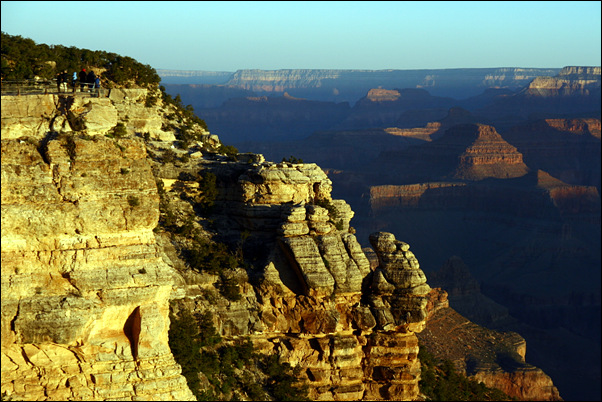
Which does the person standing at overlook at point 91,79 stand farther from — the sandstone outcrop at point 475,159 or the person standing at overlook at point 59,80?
the sandstone outcrop at point 475,159

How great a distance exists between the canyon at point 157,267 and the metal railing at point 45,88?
0.88 m

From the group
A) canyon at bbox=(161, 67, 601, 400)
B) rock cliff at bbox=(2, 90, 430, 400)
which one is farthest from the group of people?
canyon at bbox=(161, 67, 601, 400)

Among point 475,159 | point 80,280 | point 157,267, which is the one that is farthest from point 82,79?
point 475,159

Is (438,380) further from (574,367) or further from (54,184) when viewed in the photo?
(574,367)

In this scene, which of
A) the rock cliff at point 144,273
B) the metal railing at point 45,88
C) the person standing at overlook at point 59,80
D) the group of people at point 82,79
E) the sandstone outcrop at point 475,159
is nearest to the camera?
the rock cliff at point 144,273

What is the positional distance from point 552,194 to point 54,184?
148078 millimetres

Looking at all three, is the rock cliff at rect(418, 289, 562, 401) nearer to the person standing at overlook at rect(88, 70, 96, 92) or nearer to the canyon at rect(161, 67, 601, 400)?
the person standing at overlook at rect(88, 70, 96, 92)

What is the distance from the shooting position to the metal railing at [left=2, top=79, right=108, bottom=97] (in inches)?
1389

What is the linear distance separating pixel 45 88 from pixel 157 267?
8.64 m

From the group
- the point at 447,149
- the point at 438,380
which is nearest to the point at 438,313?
the point at 438,380

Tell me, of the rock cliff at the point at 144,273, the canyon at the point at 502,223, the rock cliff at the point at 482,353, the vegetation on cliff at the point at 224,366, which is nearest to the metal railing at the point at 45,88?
the rock cliff at the point at 144,273

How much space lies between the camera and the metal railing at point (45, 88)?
3528 centimetres

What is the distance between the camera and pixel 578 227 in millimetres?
167250

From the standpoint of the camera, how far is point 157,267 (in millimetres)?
32031
